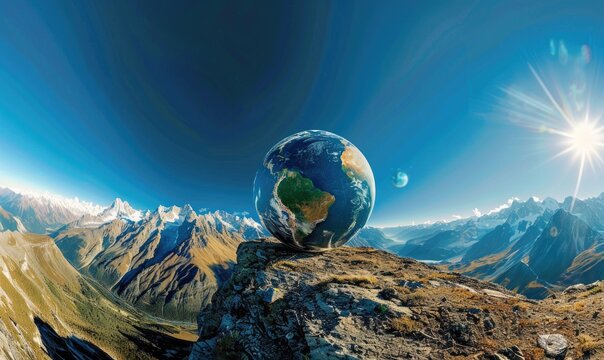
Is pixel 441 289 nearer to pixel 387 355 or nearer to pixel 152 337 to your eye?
pixel 387 355

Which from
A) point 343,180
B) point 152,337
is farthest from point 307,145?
point 152,337

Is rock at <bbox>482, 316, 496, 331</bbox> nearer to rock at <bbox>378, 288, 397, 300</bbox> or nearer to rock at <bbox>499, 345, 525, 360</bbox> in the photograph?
rock at <bbox>499, 345, 525, 360</bbox>

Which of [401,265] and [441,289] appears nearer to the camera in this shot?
[441,289]

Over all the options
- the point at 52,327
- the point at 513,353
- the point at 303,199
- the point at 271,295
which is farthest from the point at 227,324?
the point at 52,327

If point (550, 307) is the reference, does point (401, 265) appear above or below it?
above

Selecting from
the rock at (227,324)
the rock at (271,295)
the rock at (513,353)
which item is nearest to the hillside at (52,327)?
the rock at (227,324)

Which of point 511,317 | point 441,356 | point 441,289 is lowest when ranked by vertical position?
point 441,356

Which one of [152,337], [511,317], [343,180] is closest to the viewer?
[511,317]
